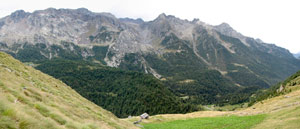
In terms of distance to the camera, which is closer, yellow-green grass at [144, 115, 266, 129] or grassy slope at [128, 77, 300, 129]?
grassy slope at [128, 77, 300, 129]

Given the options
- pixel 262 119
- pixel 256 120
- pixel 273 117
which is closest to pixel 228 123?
pixel 256 120

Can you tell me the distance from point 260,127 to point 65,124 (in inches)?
1189

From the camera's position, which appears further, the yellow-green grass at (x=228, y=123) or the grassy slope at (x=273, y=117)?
the yellow-green grass at (x=228, y=123)

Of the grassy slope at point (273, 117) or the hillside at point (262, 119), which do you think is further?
the hillside at point (262, 119)

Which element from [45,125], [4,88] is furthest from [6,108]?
[4,88]

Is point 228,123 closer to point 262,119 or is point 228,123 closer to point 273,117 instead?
point 262,119

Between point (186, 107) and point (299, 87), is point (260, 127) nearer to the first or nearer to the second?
point (299, 87)

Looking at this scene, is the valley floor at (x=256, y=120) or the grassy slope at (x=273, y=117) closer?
the grassy slope at (x=273, y=117)

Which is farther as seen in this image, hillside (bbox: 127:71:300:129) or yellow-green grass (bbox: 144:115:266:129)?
yellow-green grass (bbox: 144:115:266:129)

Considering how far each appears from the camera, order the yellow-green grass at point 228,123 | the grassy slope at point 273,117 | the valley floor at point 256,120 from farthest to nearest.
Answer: the yellow-green grass at point 228,123
the valley floor at point 256,120
the grassy slope at point 273,117

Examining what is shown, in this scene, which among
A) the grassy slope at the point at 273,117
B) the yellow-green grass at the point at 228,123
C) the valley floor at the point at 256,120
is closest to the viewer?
the grassy slope at the point at 273,117

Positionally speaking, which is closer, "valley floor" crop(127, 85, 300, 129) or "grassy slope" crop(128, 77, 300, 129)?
"grassy slope" crop(128, 77, 300, 129)

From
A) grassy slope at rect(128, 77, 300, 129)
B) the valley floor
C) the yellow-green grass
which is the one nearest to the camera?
grassy slope at rect(128, 77, 300, 129)

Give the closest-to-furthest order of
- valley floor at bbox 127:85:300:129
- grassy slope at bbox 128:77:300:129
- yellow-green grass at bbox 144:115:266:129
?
grassy slope at bbox 128:77:300:129 < valley floor at bbox 127:85:300:129 < yellow-green grass at bbox 144:115:266:129
